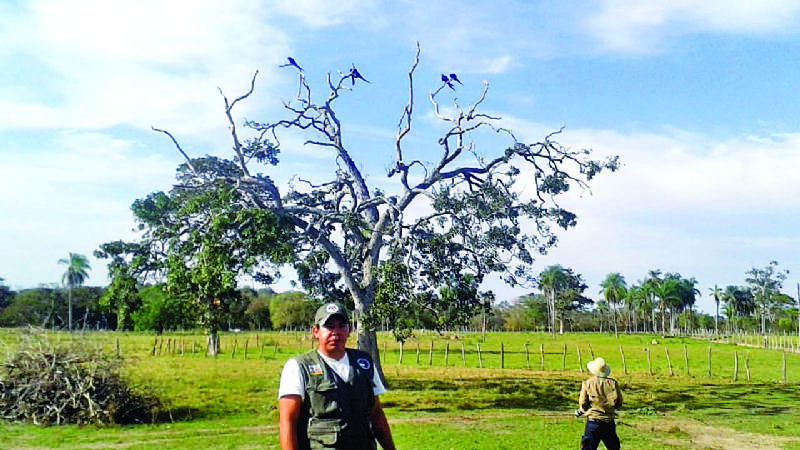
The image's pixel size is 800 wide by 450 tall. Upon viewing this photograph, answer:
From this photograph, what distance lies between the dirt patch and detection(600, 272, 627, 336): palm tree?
88.0 metres

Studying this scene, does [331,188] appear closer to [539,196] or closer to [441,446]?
[539,196]

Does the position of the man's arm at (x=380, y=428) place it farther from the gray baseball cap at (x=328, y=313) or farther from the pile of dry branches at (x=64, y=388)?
the pile of dry branches at (x=64, y=388)

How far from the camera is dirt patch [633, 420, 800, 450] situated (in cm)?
1403

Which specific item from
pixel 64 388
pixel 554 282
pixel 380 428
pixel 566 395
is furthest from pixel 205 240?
pixel 554 282

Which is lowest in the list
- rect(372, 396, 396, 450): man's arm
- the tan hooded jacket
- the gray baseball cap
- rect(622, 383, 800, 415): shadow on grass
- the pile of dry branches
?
A: rect(622, 383, 800, 415): shadow on grass

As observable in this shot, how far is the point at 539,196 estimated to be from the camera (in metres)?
25.7

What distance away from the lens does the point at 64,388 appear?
1745cm

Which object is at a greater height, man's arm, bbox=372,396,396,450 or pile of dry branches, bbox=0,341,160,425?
man's arm, bbox=372,396,396,450

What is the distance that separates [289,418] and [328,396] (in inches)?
10.4

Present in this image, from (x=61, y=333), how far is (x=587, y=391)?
46.8ft

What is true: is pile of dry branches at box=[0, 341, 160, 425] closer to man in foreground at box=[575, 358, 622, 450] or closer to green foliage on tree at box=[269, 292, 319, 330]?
man in foreground at box=[575, 358, 622, 450]

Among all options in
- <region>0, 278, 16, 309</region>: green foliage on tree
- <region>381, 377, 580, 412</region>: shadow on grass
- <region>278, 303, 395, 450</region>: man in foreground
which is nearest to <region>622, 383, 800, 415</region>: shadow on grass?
<region>381, 377, 580, 412</region>: shadow on grass

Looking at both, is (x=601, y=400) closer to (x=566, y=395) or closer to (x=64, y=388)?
(x=64, y=388)

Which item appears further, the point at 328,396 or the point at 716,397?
the point at 716,397
